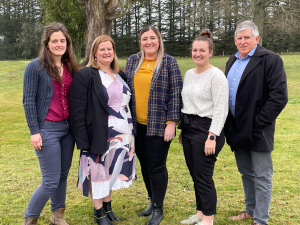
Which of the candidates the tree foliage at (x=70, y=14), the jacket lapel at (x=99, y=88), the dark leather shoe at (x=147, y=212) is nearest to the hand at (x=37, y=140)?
the jacket lapel at (x=99, y=88)

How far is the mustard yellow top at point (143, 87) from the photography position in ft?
9.56

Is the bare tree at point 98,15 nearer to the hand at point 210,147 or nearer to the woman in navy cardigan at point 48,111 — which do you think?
the woman in navy cardigan at point 48,111

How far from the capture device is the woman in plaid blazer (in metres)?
2.87

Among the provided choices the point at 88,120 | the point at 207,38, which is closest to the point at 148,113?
the point at 88,120

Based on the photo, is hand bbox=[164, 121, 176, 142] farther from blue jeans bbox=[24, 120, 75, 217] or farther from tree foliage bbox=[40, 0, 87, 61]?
tree foliage bbox=[40, 0, 87, 61]

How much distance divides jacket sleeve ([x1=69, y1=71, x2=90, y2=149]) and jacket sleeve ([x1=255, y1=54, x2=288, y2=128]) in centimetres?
170

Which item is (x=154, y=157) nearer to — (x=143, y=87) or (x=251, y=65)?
(x=143, y=87)

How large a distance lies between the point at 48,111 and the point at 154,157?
3.90ft

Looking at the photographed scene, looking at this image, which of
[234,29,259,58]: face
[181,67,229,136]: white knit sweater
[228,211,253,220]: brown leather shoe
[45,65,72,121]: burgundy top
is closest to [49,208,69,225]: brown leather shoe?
[45,65,72,121]: burgundy top

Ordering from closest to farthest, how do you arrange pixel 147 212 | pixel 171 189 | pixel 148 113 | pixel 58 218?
pixel 148 113 → pixel 58 218 → pixel 147 212 → pixel 171 189

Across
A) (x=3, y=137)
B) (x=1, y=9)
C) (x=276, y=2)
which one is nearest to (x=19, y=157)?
(x=3, y=137)

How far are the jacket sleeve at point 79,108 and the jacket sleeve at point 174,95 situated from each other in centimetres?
87

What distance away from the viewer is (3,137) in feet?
22.2

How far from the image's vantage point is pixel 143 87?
115 inches
